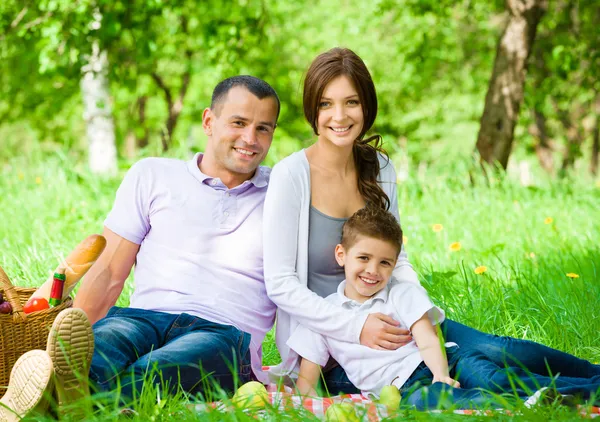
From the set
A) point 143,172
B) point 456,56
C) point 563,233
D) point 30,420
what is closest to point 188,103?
point 456,56

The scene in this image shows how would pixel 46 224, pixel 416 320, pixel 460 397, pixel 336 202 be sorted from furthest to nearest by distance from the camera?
pixel 46 224 < pixel 336 202 < pixel 416 320 < pixel 460 397

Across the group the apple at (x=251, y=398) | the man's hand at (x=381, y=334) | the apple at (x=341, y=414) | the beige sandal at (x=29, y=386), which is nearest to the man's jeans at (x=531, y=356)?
the man's hand at (x=381, y=334)

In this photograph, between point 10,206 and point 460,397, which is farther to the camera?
point 10,206

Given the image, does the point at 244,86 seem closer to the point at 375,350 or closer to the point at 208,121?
the point at 208,121

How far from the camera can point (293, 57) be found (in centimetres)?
1822

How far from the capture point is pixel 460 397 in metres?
2.59

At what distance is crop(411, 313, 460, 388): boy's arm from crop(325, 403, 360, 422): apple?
21.0 inches

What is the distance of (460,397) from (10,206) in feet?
15.9

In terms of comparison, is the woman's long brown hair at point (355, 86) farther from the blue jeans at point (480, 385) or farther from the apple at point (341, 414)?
the apple at point (341, 414)

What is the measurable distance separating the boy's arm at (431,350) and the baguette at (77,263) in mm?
1232

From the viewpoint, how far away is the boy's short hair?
299 centimetres

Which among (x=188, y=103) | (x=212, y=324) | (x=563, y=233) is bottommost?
(x=212, y=324)

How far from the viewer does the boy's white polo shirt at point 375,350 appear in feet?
9.52

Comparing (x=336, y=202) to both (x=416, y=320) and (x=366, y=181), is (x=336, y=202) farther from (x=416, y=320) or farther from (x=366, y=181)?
(x=416, y=320)
